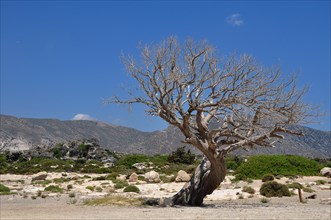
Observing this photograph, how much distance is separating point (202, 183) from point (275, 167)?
77.8ft

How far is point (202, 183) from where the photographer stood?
1830 cm

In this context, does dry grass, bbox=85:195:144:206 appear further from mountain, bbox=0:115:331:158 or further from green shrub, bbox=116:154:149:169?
mountain, bbox=0:115:331:158

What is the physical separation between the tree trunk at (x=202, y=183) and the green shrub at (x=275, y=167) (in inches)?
751

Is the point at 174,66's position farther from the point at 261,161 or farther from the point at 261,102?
the point at 261,161

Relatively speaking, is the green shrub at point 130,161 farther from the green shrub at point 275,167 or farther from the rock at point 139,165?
the green shrub at point 275,167

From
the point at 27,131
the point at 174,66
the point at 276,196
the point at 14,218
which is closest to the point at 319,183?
the point at 276,196

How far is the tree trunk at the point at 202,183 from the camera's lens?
18.0 metres

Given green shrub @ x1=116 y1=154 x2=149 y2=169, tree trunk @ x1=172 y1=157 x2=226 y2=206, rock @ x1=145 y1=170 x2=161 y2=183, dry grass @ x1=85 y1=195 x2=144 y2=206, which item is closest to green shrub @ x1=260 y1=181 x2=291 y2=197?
tree trunk @ x1=172 y1=157 x2=226 y2=206

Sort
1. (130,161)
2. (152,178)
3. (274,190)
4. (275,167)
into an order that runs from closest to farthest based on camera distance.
Answer: (274,190), (152,178), (275,167), (130,161)

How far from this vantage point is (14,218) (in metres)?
14.5

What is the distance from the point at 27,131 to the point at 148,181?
4054 inches

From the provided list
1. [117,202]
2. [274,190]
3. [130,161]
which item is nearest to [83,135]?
[130,161]

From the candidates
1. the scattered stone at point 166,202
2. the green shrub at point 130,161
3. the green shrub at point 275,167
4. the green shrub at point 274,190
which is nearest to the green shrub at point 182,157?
the green shrub at point 130,161

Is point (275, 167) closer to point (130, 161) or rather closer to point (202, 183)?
point (130, 161)
